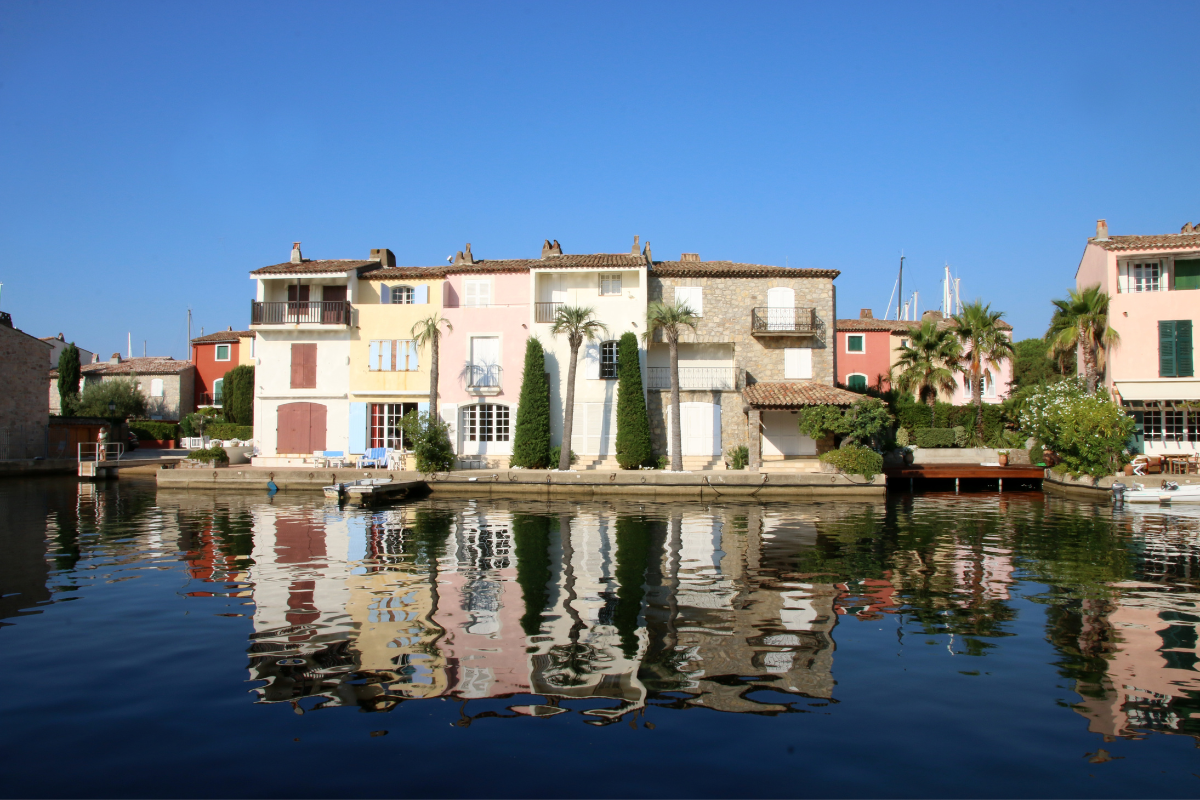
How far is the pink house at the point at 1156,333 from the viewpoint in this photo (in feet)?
99.2

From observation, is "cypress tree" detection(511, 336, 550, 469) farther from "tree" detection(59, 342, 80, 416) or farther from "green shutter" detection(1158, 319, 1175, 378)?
"tree" detection(59, 342, 80, 416)

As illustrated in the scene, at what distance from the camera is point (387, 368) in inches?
1293

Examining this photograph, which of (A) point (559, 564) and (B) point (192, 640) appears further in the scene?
(A) point (559, 564)

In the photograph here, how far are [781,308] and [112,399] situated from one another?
129 ft

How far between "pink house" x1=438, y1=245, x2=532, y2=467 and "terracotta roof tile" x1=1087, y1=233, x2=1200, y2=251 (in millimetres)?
24490

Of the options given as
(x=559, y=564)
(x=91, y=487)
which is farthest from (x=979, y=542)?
(x=91, y=487)

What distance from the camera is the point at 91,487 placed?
2964 cm

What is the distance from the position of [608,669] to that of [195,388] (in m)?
49.0

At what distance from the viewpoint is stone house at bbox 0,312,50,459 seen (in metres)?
35.8

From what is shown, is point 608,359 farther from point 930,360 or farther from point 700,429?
point 930,360

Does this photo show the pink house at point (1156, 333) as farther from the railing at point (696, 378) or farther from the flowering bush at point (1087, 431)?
the railing at point (696, 378)

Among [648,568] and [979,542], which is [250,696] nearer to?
[648,568]

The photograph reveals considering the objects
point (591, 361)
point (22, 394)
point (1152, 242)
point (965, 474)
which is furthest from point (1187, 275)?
point (22, 394)

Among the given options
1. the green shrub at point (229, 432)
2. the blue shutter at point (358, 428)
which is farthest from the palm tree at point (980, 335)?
the green shrub at point (229, 432)
